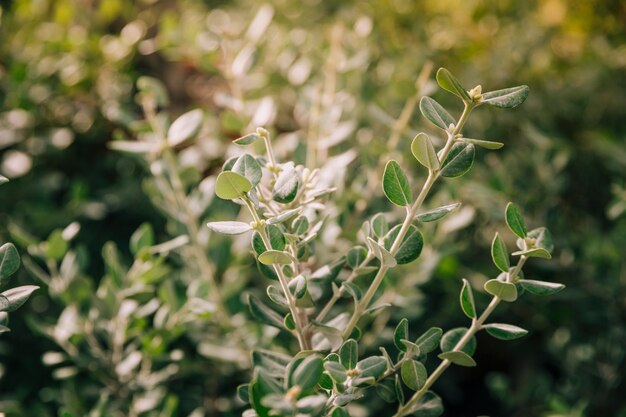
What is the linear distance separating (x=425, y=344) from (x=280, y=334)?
0.55m

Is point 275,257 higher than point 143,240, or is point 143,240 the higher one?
point 275,257

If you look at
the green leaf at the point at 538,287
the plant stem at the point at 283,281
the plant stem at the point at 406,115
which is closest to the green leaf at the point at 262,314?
the plant stem at the point at 283,281

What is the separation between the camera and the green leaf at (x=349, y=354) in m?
0.74

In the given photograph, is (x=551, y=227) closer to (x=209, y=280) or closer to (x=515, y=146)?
(x=515, y=146)

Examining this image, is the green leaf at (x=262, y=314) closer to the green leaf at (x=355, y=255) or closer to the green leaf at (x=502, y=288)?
the green leaf at (x=355, y=255)

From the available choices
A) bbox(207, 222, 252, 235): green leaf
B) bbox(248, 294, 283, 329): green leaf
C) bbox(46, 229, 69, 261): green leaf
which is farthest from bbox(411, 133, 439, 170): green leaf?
bbox(46, 229, 69, 261): green leaf

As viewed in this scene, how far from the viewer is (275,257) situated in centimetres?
70

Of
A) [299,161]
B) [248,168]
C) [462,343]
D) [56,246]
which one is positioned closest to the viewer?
[248,168]


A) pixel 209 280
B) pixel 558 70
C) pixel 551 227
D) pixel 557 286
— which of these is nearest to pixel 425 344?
pixel 557 286

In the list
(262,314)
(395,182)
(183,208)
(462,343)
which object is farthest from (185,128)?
(462,343)

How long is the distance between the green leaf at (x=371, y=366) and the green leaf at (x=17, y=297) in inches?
16.6

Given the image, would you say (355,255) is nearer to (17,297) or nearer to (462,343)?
(462,343)

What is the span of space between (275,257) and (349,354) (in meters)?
0.16

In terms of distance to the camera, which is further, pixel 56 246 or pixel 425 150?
pixel 56 246
